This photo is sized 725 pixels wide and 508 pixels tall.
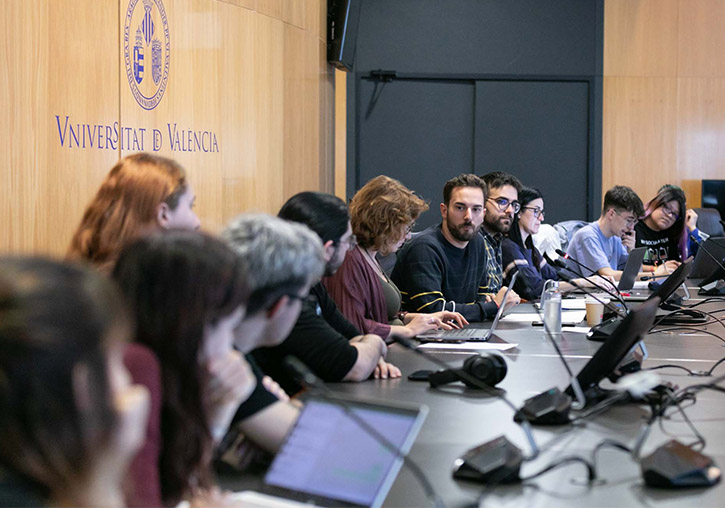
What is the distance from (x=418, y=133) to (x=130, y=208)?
19.1 feet

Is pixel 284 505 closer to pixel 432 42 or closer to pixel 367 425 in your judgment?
pixel 367 425

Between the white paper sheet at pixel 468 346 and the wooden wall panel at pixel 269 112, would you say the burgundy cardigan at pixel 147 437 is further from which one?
the wooden wall panel at pixel 269 112

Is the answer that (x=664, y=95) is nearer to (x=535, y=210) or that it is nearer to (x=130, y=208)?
(x=535, y=210)

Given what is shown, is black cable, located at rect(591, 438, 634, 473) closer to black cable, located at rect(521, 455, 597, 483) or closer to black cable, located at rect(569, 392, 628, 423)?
black cable, located at rect(521, 455, 597, 483)

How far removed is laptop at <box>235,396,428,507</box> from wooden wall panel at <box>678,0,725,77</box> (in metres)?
8.10

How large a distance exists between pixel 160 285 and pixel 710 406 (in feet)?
4.66

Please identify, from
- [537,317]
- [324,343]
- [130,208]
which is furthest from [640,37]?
[130,208]

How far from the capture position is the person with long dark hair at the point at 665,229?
20.4ft

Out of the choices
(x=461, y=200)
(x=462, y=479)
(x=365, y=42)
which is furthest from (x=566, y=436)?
(x=365, y=42)

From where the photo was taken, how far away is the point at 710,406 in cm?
195

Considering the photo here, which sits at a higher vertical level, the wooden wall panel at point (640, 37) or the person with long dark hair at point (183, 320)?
the wooden wall panel at point (640, 37)

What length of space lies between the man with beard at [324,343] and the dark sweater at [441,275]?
4.21 ft

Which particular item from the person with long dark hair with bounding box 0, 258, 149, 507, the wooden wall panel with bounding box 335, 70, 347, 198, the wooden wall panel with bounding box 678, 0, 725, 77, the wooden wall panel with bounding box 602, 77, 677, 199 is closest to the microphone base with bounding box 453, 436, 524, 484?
the person with long dark hair with bounding box 0, 258, 149, 507

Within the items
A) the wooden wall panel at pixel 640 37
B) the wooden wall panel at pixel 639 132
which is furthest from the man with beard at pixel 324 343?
the wooden wall panel at pixel 640 37
